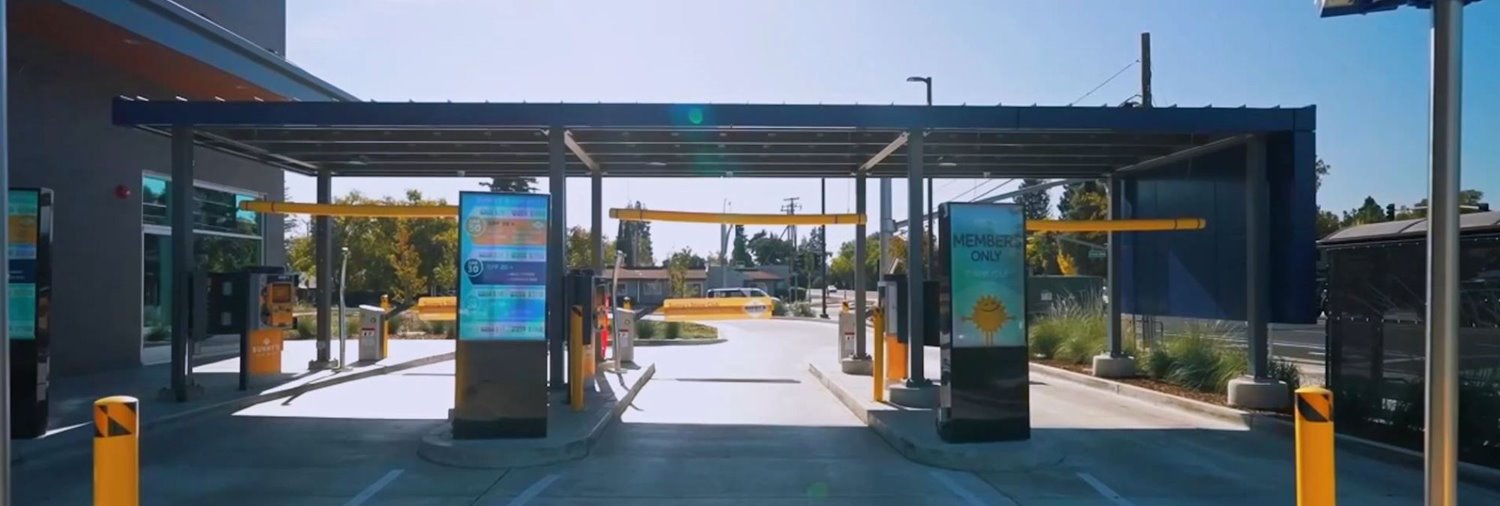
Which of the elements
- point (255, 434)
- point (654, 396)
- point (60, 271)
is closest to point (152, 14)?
point (60, 271)

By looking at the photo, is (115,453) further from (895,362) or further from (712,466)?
(895,362)

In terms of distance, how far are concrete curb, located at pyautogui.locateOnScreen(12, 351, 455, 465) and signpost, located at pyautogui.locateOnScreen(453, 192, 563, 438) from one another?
387 centimetres

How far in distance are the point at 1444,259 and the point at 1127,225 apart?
10773 millimetres

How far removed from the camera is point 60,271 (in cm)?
1677

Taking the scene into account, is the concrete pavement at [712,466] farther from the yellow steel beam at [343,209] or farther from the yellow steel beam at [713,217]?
the yellow steel beam at [343,209]

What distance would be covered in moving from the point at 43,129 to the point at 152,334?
4742 millimetres

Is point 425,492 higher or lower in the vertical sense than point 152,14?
lower

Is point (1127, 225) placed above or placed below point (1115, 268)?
above

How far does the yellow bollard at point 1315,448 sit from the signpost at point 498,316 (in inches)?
261

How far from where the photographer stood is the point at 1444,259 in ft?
17.3

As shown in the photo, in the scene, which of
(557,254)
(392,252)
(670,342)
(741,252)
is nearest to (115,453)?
(557,254)

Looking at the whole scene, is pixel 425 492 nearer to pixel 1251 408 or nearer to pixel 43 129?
pixel 1251 408

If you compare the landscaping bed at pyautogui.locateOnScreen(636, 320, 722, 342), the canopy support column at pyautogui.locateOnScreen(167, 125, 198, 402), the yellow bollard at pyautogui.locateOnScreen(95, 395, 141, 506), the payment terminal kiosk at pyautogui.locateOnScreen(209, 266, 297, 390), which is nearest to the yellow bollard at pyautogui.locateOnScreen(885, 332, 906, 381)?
the payment terminal kiosk at pyautogui.locateOnScreen(209, 266, 297, 390)

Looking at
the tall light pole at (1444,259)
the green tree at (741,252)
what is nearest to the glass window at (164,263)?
the tall light pole at (1444,259)
